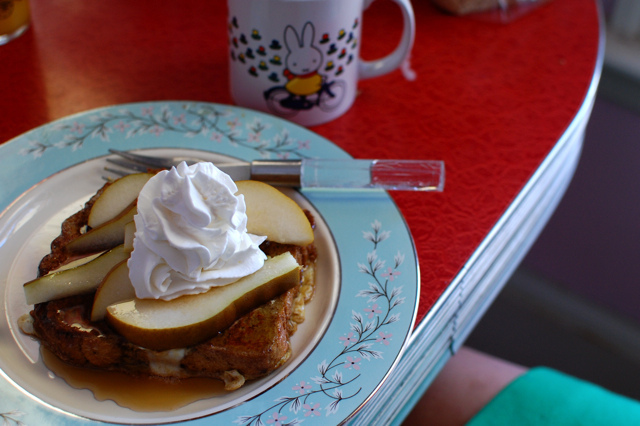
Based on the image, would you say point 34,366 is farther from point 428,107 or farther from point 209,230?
point 428,107

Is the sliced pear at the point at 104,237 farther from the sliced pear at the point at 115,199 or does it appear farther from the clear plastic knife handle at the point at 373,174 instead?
the clear plastic knife handle at the point at 373,174

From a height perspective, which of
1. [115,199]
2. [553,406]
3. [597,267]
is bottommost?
[597,267]

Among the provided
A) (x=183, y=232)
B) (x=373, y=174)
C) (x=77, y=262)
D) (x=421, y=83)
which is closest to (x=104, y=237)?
(x=77, y=262)

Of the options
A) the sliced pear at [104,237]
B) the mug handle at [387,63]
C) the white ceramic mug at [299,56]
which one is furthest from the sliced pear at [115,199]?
the mug handle at [387,63]

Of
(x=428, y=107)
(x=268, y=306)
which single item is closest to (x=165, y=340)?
(x=268, y=306)

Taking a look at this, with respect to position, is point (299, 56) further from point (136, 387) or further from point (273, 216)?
point (136, 387)

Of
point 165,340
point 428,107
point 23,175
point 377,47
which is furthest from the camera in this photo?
point 377,47

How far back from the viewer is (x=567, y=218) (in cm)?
190

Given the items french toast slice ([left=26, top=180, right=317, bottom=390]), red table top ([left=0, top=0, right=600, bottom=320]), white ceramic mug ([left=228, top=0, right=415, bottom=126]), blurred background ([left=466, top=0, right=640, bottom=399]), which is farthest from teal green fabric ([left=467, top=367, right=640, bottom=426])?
blurred background ([left=466, top=0, right=640, bottom=399])

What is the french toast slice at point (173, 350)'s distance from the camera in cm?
69

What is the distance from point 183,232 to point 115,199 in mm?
174

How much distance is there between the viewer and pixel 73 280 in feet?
2.35

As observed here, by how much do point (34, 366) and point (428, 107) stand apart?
0.78 metres

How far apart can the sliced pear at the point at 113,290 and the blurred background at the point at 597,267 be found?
1433 millimetres
